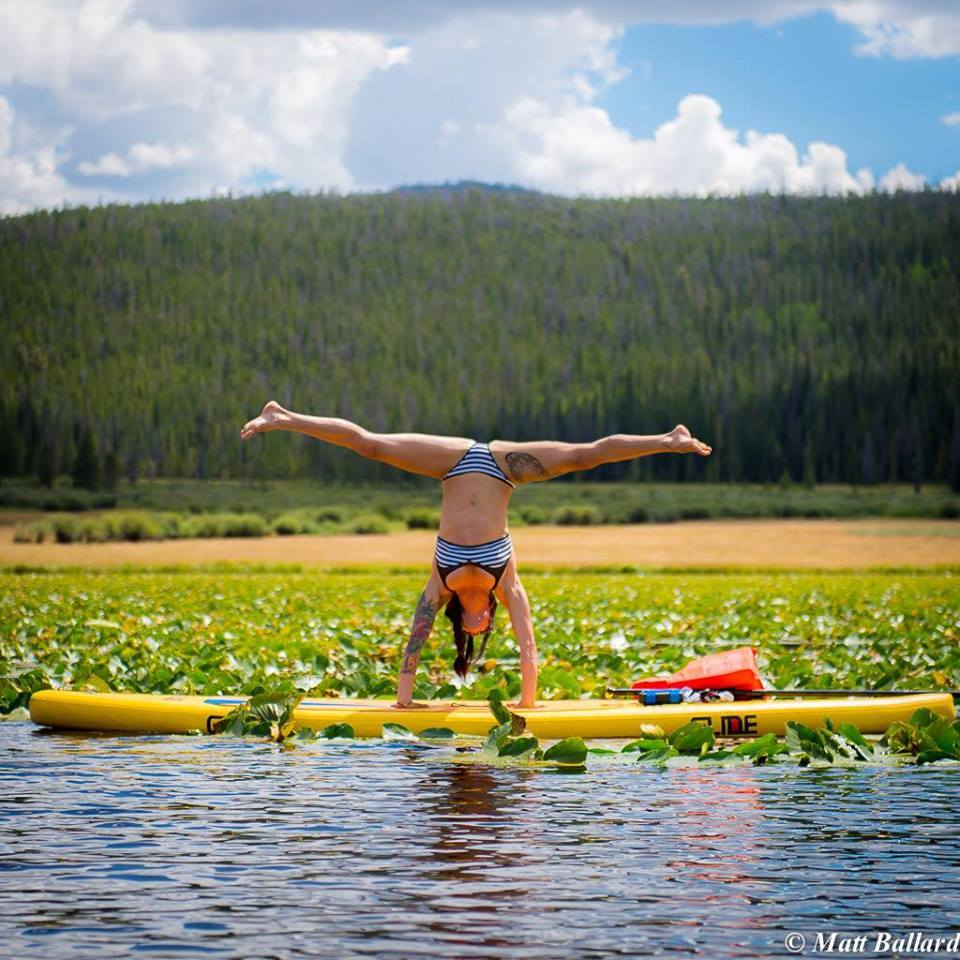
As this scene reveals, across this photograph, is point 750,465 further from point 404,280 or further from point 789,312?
point 404,280

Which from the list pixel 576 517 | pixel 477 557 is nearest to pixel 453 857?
pixel 477 557

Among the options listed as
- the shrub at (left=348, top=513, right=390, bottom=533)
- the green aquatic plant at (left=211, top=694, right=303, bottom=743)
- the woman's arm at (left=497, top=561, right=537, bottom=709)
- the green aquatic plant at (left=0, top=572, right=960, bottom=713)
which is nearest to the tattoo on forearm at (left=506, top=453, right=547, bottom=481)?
the woman's arm at (left=497, top=561, right=537, bottom=709)

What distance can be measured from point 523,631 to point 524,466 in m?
1.42

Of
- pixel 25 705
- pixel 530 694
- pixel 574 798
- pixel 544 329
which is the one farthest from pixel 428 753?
pixel 544 329

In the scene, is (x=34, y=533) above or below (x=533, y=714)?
above

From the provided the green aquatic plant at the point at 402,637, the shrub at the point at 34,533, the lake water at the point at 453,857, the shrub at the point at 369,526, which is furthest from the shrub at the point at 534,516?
the lake water at the point at 453,857

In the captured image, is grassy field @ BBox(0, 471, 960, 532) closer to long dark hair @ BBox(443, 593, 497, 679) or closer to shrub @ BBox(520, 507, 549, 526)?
shrub @ BBox(520, 507, 549, 526)

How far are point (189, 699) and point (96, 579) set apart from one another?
26.7 meters

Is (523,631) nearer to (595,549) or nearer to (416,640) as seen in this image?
(416,640)

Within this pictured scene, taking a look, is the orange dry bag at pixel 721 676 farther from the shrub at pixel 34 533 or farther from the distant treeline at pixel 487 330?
the distant treeline at pixel 487 330

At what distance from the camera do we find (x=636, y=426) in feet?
470

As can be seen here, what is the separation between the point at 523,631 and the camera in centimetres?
1375

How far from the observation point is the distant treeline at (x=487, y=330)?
445 ft

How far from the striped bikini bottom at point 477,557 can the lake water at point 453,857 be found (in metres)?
1.63
